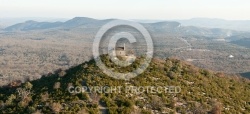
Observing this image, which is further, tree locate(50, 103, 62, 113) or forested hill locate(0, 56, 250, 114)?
forested hill locate(0, 56, 250, 114)

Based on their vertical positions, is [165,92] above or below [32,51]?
above

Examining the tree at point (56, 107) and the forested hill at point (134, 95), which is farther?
the forested hill at point (134, 95)

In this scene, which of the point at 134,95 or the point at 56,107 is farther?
the point at 134,95

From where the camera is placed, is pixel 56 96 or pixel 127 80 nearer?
pixel 56 96

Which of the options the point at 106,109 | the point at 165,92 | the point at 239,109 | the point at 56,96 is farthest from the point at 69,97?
the point at 239,109

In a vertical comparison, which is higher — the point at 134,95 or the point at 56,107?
the point at 56,107

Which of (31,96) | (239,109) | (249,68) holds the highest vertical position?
(31,96)

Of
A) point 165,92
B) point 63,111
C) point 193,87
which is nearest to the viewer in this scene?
point 63,111

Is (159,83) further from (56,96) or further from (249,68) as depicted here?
(249,68)
